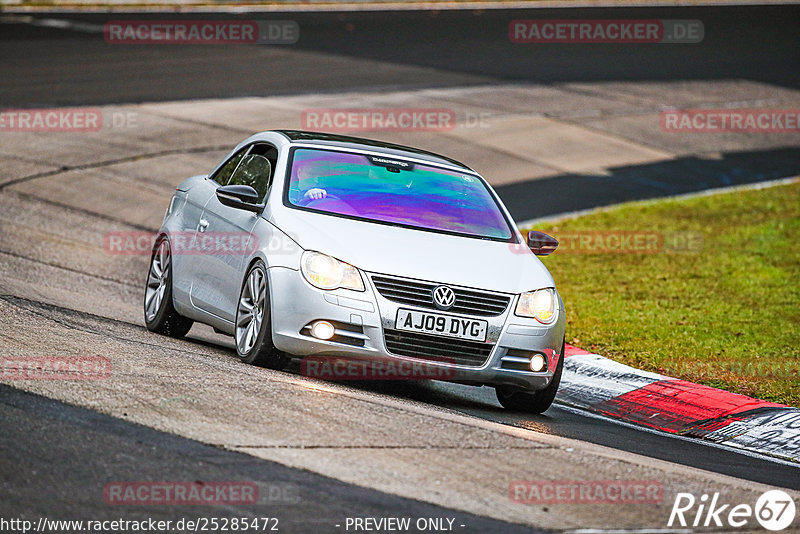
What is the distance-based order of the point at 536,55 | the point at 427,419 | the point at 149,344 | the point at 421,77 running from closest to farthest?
the point at 427,419 → the point at 149,344 → the point at 421,77 → the point at 536,55

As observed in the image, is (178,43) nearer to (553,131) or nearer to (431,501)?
(553,131)

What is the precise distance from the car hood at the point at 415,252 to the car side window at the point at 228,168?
1538 millimetres

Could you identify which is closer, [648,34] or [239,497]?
[239,497]

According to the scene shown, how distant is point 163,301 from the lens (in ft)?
31.8

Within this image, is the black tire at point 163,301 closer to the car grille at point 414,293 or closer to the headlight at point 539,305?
the car grille at point 414,293

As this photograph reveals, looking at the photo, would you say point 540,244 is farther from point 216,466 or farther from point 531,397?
point 216,466

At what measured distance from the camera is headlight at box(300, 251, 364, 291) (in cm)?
768

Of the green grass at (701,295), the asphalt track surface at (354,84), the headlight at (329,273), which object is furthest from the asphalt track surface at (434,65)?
the headlight at (329,273)

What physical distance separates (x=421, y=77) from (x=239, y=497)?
22012 mm

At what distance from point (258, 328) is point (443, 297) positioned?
126 centimetres

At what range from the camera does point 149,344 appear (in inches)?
336

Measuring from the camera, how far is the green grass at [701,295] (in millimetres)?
10297

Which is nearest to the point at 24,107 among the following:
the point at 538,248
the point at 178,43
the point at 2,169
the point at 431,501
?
the point at 2,169

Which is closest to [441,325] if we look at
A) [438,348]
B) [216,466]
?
[438,348]
